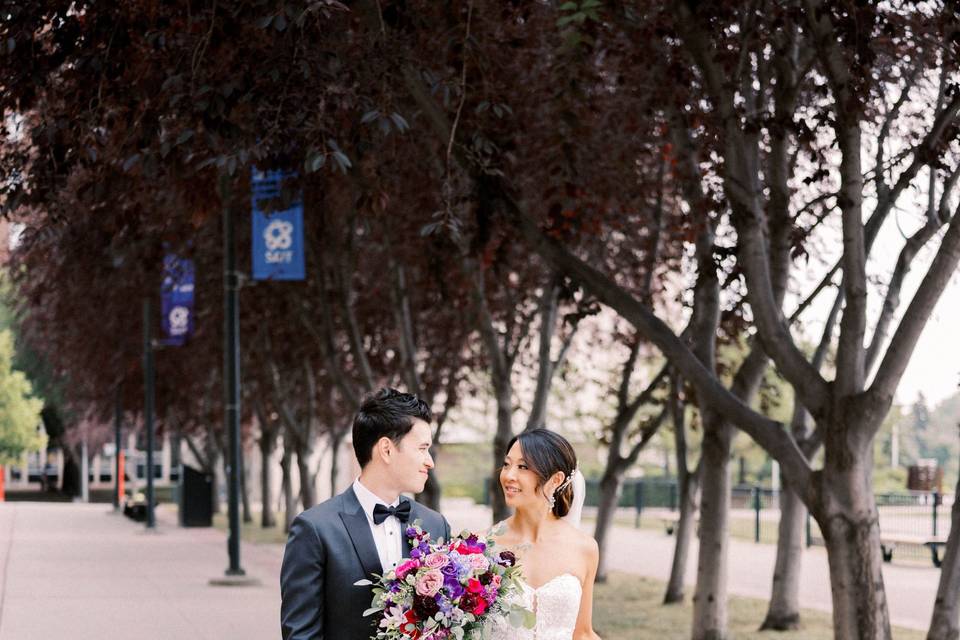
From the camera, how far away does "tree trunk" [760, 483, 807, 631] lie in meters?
17.0

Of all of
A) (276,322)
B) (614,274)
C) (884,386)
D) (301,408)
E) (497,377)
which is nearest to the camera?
(884,386)

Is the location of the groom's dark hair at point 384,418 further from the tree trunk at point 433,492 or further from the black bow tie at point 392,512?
the tree trunk at point 433,492

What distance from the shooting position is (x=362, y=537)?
4750 millimetres

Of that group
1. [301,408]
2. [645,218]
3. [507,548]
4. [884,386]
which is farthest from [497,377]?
[301,408]

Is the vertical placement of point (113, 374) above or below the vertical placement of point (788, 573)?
above

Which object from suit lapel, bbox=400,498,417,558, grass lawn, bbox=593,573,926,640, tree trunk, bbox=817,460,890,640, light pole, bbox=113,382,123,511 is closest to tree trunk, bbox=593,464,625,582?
grass lawn, bbox=593,573,926,640

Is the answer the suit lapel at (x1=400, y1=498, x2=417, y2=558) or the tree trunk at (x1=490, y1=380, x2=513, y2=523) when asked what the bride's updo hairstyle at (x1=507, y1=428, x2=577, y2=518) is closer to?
the suit lapel at (x1=400, y1=498, x2=417, y2=558)

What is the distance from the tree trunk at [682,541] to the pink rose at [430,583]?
52.5 ft

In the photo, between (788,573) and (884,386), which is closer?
(884,386)

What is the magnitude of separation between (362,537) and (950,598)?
837cm

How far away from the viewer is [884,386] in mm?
10984

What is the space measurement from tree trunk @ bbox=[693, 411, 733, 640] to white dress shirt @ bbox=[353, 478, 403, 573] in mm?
10643

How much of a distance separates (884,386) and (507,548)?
6238mm

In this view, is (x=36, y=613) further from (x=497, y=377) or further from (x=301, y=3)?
(x=301, y=3)
